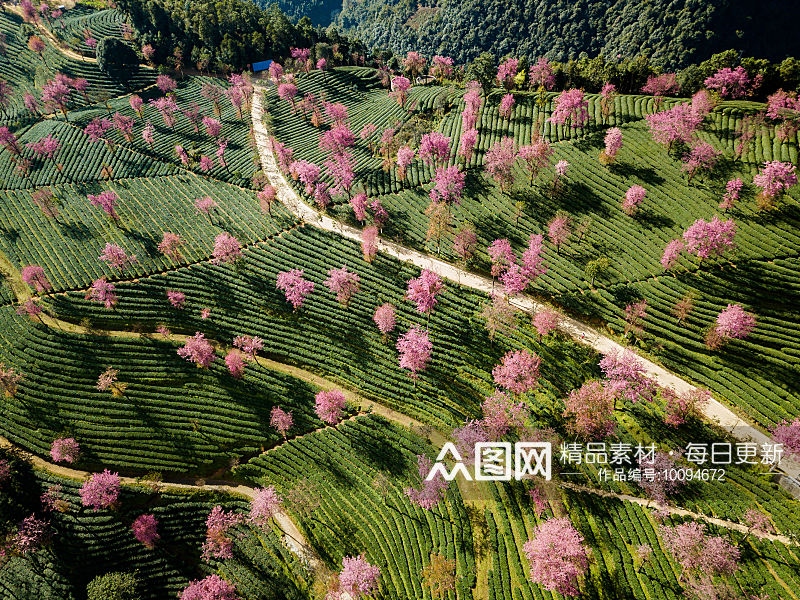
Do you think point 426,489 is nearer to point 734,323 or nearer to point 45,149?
point 734,323

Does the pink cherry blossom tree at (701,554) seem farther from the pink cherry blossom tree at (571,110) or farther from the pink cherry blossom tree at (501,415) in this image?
the pink cherry blossom tree at (571,110)

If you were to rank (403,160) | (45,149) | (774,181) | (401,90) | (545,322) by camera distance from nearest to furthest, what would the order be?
(545,322), (774,181), (403,160), (45,149), (401,90)

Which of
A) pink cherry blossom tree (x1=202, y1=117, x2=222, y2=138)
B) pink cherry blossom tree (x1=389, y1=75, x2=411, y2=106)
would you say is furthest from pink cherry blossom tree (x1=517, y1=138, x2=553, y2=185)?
pink cherry blossom tree (x1=202, y1=117, x2=222, y2=138)

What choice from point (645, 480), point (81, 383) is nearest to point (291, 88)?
point (81, 383)

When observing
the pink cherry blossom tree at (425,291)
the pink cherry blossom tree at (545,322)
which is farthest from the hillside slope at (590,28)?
the pink cherry blossom tree at (425,291)

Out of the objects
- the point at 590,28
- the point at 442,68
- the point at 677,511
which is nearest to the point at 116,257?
the point at 677,511

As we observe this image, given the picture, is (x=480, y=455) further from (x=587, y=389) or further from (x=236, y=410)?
(x=236, y=410)
